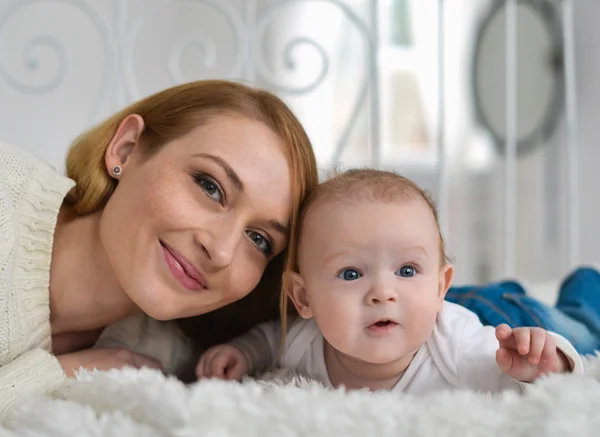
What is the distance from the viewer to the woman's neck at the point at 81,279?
106 cm

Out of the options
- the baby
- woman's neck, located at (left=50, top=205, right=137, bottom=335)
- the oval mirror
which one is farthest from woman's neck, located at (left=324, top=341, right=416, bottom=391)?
the oval mirror

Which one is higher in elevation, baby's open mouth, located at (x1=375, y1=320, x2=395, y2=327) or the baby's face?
the baby's face

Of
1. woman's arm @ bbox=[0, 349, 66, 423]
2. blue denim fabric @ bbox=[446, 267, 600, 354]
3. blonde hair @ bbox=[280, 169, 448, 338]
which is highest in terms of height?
blonde hair @ bbox=[280, 169, 448, 338]

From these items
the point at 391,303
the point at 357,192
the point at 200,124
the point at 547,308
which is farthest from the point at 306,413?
the point at 547,308

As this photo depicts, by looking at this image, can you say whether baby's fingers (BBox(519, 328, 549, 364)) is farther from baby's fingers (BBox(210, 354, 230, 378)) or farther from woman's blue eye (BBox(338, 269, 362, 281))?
baby's fingers (BBox(210, 354, 230, 378))

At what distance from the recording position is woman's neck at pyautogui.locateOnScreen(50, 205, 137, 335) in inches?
41.9

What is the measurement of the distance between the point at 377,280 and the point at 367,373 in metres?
0.17

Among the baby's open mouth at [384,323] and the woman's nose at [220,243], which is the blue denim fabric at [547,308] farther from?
the woman's nose at [220,243]

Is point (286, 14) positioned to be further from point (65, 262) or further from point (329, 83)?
point (65, 262)

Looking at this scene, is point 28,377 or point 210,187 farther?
point 210,187

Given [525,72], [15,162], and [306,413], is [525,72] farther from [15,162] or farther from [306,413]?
[306,413]

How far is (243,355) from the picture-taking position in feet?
3.59

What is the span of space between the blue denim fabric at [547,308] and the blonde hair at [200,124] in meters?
0.36

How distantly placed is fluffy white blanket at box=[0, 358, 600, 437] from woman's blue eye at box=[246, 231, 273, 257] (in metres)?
0.32
